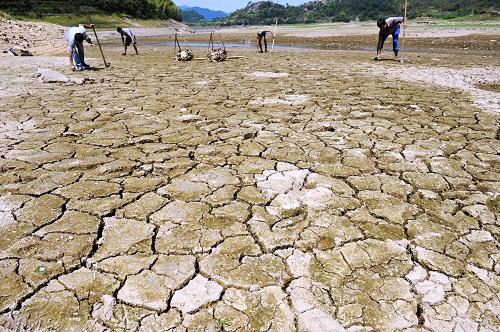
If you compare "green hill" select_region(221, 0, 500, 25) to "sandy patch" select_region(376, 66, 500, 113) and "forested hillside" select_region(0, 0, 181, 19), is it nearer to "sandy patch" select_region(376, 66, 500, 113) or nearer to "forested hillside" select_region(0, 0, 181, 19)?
"forested hillside" select_region(0, 0, 181, 19)

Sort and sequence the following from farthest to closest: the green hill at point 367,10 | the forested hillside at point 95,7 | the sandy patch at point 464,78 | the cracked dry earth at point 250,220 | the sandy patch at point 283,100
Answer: the green hill at point 367,10 → the forested hillside at point 95,7 → the sandy patch at point 464,78 → the sandy patch at point 283,100 → the cracked dry earth at point 250,220

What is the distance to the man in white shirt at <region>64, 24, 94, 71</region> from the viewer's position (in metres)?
7.88

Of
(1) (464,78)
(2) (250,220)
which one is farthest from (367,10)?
(2) (250,220)

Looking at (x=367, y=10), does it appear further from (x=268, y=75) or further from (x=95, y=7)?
(x=268, y=75)

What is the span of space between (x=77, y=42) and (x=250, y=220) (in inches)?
307

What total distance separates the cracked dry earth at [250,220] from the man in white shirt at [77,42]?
3769mm

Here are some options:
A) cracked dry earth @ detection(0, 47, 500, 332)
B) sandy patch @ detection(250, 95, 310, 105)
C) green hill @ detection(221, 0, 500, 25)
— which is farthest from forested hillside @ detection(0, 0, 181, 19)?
green hill @ detection(221, 0, 500, 25)

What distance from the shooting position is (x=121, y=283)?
74.3 inches

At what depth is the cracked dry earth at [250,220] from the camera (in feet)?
5.72

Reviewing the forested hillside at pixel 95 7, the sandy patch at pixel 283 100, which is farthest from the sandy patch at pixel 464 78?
the forested hillside at pixel 95 7

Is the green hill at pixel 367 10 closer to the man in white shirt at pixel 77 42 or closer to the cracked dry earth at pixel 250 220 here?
the man in white shirt at pixel 77 42

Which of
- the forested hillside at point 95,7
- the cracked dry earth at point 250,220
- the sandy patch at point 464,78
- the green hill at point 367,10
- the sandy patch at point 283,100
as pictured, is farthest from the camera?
the green hill at point 367,10

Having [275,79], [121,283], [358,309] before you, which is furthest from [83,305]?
[275,79]

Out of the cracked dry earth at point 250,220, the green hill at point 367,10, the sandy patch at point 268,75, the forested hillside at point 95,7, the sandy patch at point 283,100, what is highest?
the green hill at point 367,10
